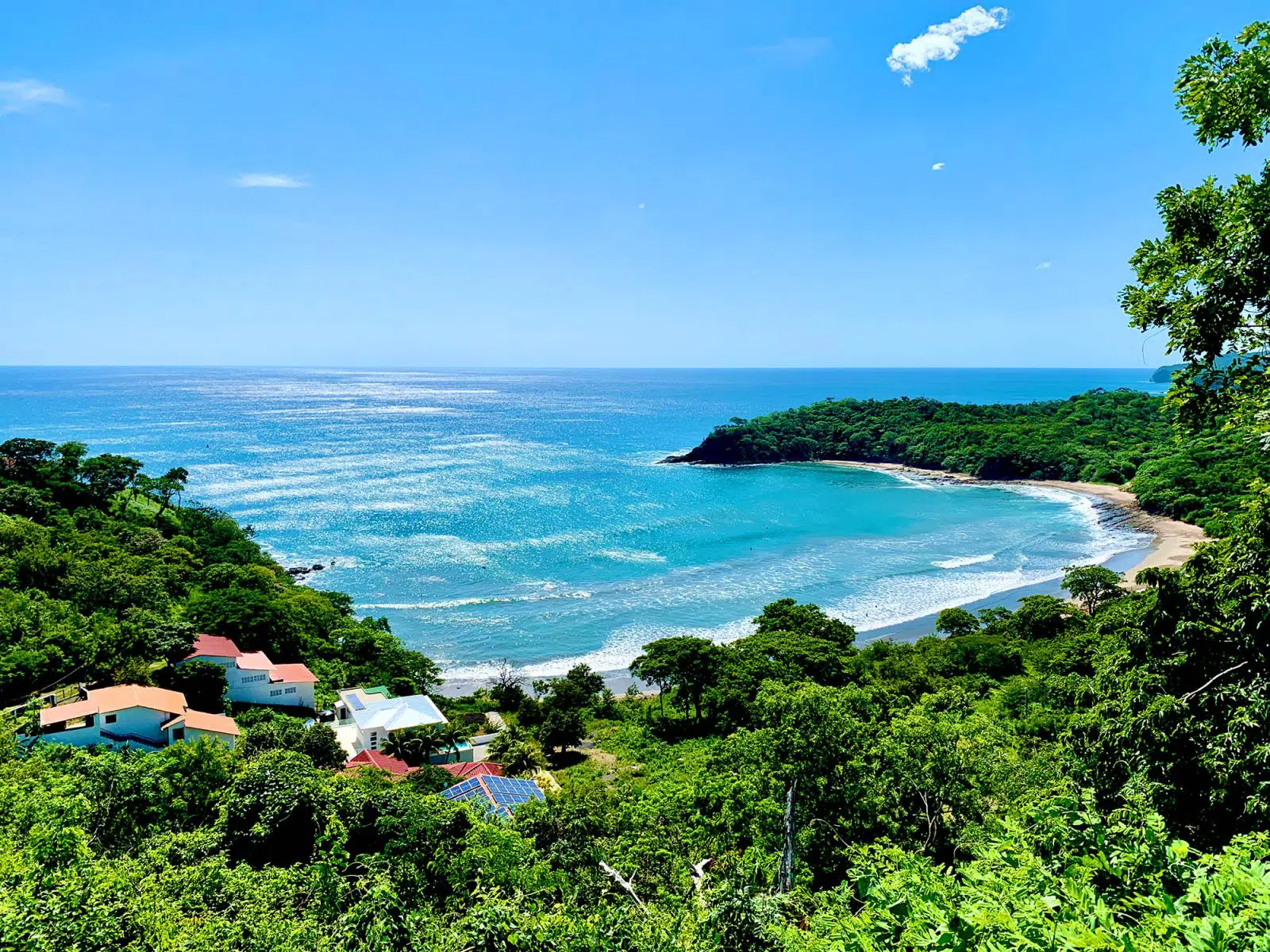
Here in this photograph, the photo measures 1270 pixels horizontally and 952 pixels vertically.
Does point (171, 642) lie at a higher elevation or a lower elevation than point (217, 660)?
higher

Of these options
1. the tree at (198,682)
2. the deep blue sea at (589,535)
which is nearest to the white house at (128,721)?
the tree at (198,682)

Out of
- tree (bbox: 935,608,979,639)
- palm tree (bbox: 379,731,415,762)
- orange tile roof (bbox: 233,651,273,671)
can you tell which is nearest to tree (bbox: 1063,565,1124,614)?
tree (bbox: 935,608,979,639)

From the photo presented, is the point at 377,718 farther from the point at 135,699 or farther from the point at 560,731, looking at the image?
the point at 135,699

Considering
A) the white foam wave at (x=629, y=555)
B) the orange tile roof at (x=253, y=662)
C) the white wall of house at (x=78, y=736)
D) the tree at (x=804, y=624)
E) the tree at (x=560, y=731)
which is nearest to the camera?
the white wall of house at (x=78, y=736)

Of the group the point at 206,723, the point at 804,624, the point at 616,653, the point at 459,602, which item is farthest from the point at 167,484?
the point at 804,624

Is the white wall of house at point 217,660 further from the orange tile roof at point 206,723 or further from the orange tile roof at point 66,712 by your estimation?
the orange tile roof at point 66,712

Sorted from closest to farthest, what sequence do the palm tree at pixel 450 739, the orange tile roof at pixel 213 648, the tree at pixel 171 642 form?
→ the palm tree at pixel 450 739 → the tree at pixel 171 642 → the orange tile roof at pixel 213 648

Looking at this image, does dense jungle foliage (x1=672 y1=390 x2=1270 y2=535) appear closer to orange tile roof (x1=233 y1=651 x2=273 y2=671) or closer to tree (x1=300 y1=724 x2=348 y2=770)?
tree (x1=300 y1=724 x2=348 y2=770)
